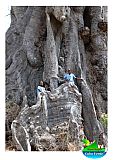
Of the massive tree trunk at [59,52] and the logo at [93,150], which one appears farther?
the massive tree trunk at [59,52]

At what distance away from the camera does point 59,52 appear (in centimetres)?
848

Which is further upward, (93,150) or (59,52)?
(59,52)

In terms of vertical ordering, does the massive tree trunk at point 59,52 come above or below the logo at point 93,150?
above

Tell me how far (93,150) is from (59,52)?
7.21ft

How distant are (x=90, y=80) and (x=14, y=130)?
2250 millimetres

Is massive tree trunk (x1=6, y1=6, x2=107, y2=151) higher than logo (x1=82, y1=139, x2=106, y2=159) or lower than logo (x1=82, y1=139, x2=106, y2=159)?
higher

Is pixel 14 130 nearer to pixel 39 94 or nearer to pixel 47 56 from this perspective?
pixel 39 94

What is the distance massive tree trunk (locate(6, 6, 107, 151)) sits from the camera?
823 centimetres

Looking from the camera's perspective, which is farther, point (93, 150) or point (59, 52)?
point (59, 52)

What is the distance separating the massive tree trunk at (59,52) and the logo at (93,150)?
0.50 m

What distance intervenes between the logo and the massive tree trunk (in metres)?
0.50

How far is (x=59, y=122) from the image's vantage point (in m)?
7.65

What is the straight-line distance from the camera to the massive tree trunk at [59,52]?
8.23 meters
